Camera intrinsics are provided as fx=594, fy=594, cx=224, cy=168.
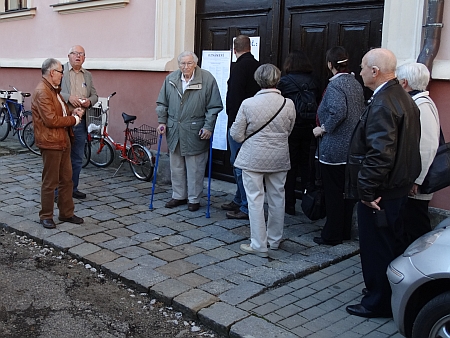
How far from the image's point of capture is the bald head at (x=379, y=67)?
4.07m

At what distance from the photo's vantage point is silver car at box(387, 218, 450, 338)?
11.1 ft

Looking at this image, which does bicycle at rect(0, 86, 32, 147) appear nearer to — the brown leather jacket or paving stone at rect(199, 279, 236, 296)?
the brown leather jacket

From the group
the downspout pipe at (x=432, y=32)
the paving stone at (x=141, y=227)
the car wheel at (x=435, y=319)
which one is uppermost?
the downspout pipe at (x=432, y=32)

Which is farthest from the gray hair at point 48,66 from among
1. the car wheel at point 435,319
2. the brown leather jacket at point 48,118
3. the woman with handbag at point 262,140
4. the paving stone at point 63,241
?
the car wheel at point 435,319

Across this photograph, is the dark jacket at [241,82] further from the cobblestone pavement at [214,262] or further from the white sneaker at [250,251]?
the white sneaker at [250,251]

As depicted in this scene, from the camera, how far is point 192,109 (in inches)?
270

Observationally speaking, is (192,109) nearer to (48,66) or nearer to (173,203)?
(173,203)

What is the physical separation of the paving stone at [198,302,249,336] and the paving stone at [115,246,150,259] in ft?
4.36

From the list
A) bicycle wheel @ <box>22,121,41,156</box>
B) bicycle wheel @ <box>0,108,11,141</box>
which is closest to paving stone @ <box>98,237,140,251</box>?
bicycle wheel @ <box>22,121,41,156</box>

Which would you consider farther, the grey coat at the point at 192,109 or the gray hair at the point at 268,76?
the grey coat at the point at 192,109

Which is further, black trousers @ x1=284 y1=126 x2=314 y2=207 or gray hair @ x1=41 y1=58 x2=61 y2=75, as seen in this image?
black trousers @ x1=284 y1=126 x2=314 y2=207

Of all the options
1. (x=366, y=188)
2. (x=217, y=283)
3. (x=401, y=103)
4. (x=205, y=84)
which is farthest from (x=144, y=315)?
→ (x=205, y=84)

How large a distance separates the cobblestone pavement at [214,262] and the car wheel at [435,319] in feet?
1.93

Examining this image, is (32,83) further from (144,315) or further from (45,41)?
(144,315)
